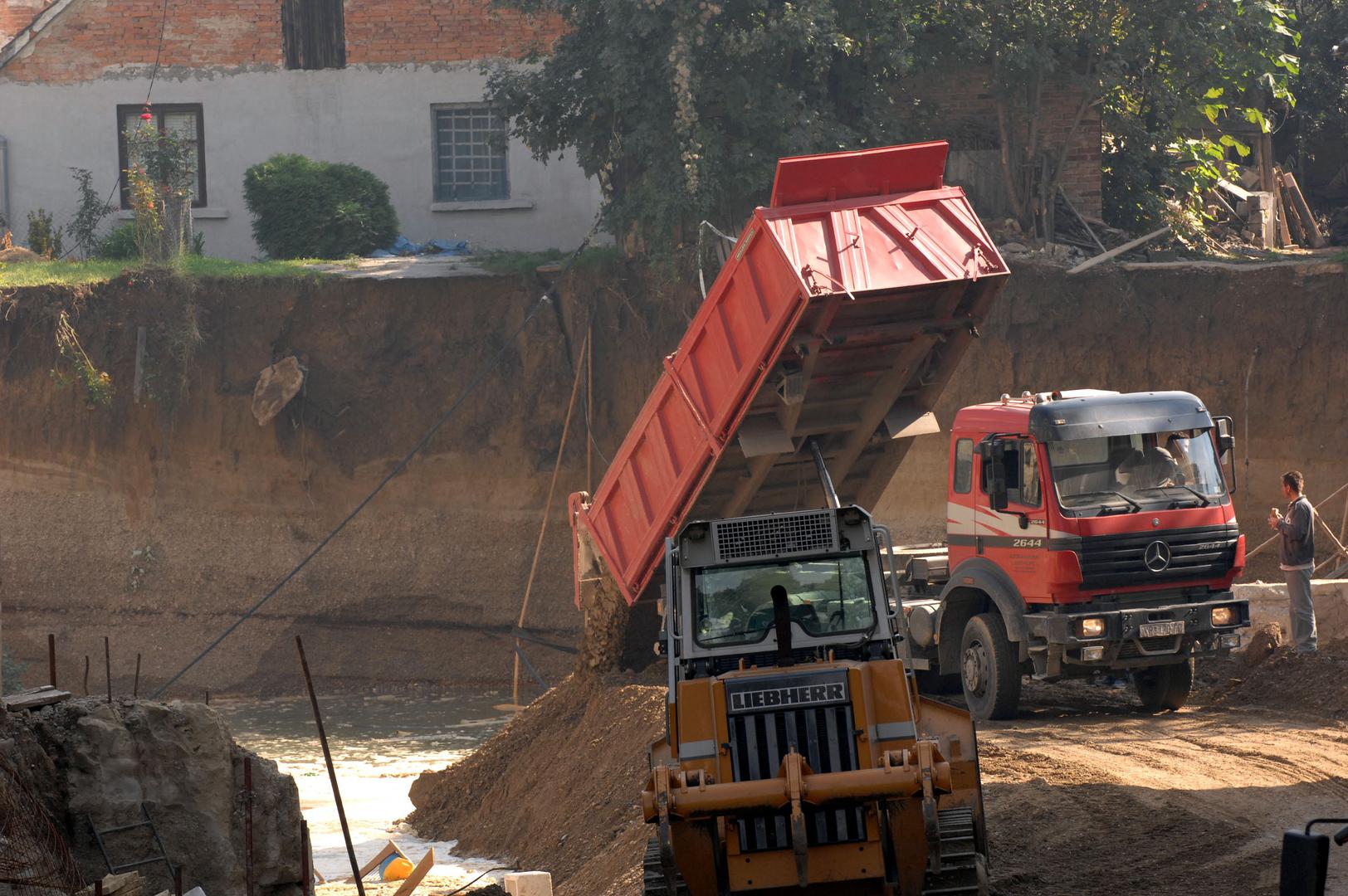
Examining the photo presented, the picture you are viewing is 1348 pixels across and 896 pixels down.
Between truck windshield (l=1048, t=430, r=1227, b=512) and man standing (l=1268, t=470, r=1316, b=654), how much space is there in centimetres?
191

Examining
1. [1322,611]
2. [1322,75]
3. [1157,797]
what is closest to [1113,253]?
[1322,75]

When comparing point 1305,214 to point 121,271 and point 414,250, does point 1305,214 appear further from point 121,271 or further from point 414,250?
point 121,271

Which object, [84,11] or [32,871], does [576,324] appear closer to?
[84,11]

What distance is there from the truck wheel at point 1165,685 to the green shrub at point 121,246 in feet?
56.5

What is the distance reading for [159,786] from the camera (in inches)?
325

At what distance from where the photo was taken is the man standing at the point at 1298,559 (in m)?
13.4

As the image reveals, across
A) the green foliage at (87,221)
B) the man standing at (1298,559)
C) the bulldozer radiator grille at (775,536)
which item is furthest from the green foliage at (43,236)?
the bulldozer radiator grille at (775,536)

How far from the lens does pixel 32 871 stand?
7215 millimetres

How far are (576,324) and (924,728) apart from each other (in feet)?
51.5

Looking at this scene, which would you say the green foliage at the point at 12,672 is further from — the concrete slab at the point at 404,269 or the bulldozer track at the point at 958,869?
the bulldozer track at the point at 958,869

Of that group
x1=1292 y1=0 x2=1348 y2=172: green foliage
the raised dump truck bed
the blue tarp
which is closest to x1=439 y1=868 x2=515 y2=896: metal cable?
the raised dump truck bed

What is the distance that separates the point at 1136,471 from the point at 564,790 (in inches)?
210

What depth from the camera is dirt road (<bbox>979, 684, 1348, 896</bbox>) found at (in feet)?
26.9

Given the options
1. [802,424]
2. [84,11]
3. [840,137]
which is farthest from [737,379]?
[84,11]
